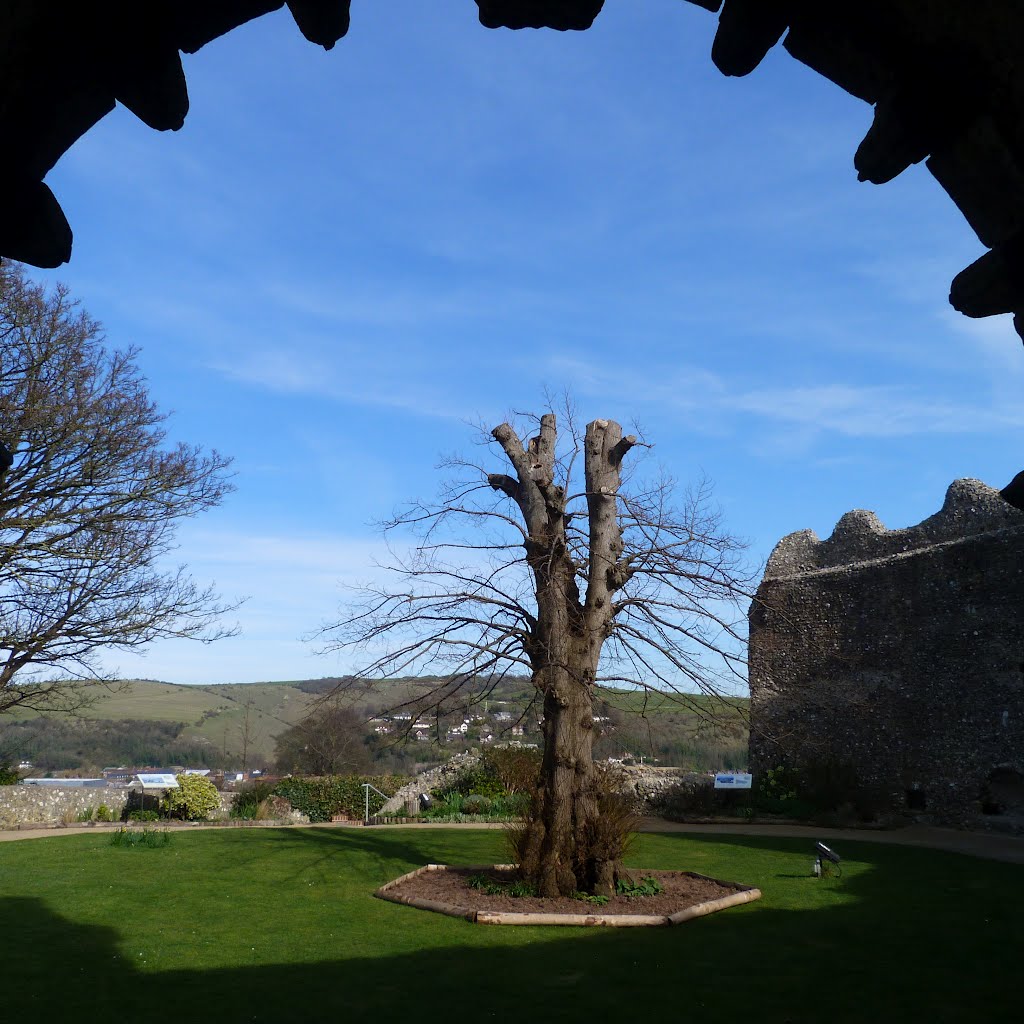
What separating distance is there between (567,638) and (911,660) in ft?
37.0

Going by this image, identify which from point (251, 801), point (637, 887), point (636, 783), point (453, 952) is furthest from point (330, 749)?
point (453, 952)

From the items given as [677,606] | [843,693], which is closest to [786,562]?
[843,693]

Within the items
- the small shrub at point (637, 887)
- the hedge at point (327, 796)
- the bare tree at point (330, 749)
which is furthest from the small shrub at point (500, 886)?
the bare tree at point (330, 749)

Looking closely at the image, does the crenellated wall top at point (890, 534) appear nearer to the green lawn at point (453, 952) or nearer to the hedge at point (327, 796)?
the green lawn at point (453, 952)

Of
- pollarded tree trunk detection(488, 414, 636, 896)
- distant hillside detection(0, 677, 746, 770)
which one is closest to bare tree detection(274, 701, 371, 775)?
distant hillside detection(0, 677, 746, 770)

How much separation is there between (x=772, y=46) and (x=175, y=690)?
332ft

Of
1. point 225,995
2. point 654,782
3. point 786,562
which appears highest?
point 786,562

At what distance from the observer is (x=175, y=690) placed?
95.5 meters

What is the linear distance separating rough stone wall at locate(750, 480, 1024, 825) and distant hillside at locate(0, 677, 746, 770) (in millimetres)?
2595

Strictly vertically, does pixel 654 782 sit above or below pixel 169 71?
below

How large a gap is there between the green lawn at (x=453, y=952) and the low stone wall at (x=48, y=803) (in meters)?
7.84

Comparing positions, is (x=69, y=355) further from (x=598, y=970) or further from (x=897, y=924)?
(x=897, y=924)

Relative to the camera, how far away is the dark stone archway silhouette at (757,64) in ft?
9.27

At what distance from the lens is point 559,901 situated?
9867 millimetres
